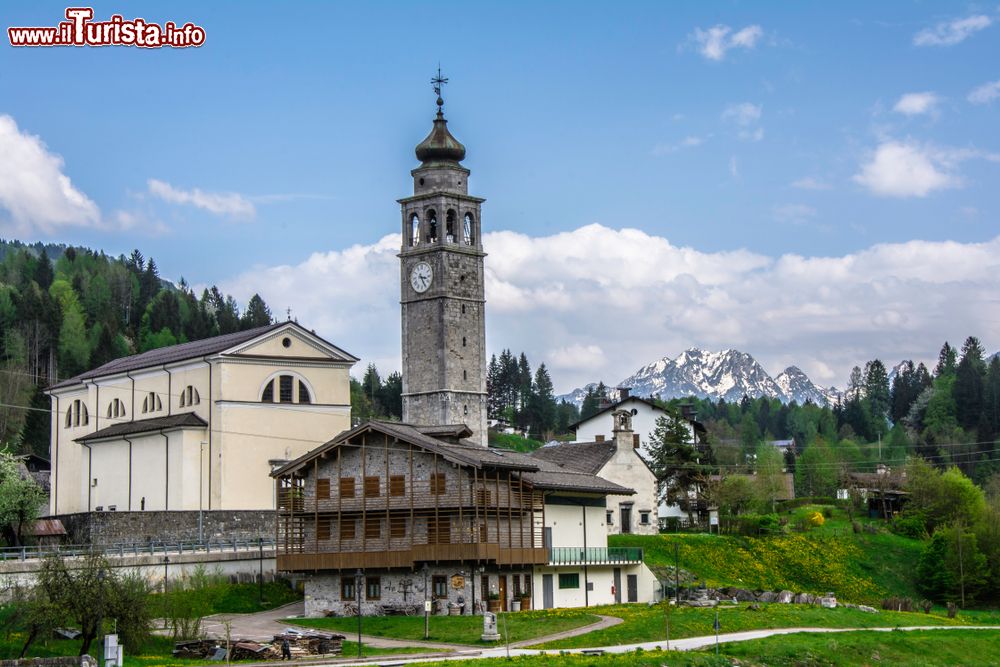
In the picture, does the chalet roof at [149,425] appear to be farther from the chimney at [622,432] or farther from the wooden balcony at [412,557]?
the chimney at [622,432]

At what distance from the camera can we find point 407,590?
5888cm

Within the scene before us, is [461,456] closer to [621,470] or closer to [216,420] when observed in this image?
[621,470]

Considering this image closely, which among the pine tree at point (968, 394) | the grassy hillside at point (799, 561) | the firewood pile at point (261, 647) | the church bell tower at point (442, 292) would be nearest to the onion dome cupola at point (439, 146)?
the church bell tower at point (442, 292)

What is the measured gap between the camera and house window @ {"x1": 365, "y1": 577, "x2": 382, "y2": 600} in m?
59.5

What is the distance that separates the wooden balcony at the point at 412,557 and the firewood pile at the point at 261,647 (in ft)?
33.7

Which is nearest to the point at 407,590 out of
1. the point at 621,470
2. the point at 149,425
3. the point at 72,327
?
the point at 621,470

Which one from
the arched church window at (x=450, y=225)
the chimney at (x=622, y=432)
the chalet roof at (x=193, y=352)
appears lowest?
the chimney at (x=622, y=432)

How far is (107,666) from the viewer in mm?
42406

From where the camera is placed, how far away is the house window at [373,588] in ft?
195

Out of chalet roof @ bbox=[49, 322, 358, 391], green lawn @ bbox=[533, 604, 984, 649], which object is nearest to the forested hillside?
chalet roof @ bbox=[49, 322, 358, 391]

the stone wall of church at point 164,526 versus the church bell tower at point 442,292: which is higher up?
the church bell tower at point 442,292

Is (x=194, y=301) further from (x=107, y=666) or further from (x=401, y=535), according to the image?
(x=107, y=666)

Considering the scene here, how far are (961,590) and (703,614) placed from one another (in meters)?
29.8

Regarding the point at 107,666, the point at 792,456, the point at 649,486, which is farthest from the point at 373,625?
the point at 792,456
